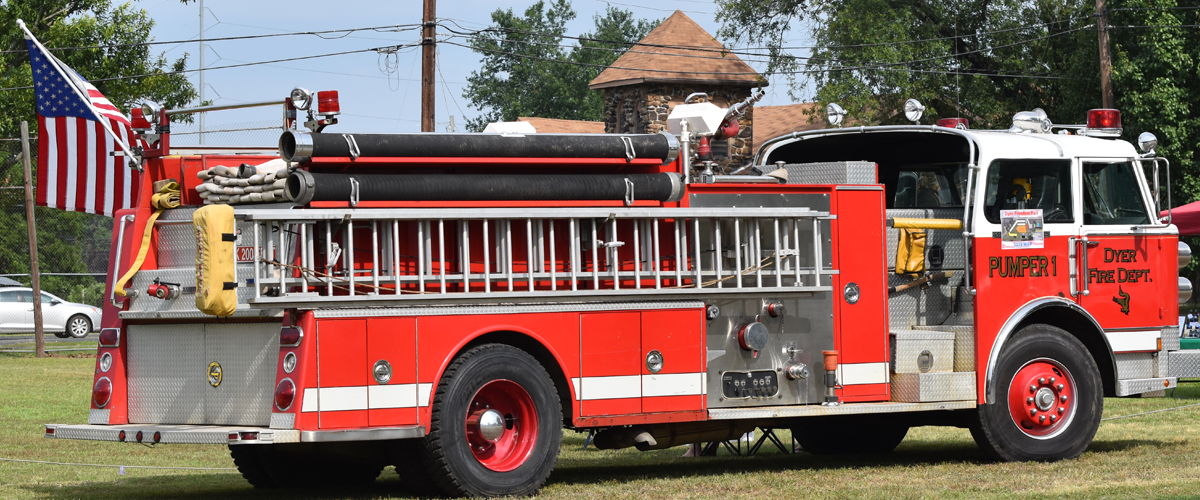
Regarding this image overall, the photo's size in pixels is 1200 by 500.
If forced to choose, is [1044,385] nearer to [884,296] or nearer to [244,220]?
[884,296]

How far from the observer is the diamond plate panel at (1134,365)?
35.5 ft

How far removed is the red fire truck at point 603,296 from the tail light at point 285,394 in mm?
18

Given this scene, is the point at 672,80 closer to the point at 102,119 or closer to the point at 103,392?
the point at 102,119

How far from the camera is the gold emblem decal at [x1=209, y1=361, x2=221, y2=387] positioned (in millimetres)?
8328

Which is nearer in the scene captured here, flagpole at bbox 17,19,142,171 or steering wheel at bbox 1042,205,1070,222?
flagpole at bbox 17,19,142,171

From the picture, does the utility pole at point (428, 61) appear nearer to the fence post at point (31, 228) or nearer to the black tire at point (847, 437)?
the fence post at point (31, 228)

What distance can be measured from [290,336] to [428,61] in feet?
51.7

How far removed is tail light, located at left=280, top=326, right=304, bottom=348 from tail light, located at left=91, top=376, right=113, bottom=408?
1.58 meters

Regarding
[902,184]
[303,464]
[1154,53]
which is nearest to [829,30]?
[1154,53]

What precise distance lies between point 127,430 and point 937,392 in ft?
17.8

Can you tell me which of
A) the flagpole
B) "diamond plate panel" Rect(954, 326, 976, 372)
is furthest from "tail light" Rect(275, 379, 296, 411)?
"diamond plate panel" Rect(954, 326, 976, 372)

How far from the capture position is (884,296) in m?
9.95

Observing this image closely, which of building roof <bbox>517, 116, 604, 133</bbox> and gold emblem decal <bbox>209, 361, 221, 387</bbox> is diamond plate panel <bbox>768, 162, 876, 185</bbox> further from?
building roof <bbox>517, 116, 604, 133</bbox>

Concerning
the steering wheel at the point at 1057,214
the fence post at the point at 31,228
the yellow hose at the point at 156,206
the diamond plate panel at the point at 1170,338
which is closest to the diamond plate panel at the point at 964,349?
the steering wheel at the point at 1057,214
